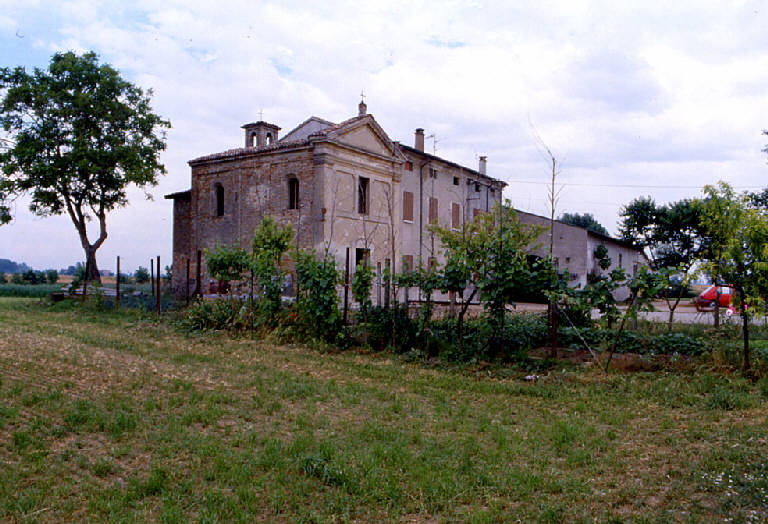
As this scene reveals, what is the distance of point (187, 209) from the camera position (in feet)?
86.6

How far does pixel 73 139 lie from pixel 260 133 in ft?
25.4

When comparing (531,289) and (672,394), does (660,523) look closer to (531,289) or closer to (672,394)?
(672,394)

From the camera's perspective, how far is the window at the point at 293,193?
71.2 ft

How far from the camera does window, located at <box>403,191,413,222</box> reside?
82.7 ft

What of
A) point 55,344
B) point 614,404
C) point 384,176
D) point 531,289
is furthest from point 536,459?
point 384,176

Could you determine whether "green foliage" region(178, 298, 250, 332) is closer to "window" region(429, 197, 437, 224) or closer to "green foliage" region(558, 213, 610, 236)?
"window" region(429, 197, 437, 224)

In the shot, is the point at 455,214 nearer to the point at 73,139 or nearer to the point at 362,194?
the point at 362,194

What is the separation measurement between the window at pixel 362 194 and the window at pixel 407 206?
9.27 feet

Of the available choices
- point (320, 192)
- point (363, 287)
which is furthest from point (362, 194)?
point (363, 287)

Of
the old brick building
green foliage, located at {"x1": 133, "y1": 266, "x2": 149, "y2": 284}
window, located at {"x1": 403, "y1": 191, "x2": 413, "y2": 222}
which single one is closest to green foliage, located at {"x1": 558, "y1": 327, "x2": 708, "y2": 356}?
the old brick building

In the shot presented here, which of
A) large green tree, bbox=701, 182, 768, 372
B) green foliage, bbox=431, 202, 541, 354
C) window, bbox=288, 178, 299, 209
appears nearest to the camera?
large green tree, bbox=701, 182, 768, 372

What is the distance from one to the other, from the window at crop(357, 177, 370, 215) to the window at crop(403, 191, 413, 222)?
282 centimetres

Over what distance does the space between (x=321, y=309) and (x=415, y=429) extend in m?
5.88

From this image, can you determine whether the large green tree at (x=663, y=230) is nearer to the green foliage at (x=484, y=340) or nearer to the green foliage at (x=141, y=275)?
the green foliage at (x=484, y=340)
